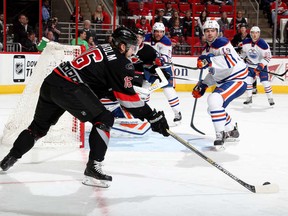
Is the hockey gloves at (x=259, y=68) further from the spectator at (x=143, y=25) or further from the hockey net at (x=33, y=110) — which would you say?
the hockey net at (x=33, y=110)

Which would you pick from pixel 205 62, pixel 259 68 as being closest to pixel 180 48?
pixel 259 68

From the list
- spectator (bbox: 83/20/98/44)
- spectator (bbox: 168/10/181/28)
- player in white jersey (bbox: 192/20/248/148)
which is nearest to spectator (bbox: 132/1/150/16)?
spectator (bbox: 168/10/181/28)

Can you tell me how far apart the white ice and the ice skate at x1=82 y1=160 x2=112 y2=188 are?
0.05 m

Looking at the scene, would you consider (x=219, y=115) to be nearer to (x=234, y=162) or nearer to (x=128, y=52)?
(x=234, y=162)

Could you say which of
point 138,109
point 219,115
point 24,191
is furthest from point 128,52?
point 219,115

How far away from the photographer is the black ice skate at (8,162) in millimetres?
4227

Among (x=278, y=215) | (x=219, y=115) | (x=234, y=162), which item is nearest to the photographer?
(x=278, y=215)

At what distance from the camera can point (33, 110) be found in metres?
5.30

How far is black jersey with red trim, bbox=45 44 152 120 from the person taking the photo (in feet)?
12.6

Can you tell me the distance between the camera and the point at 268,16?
522 inches

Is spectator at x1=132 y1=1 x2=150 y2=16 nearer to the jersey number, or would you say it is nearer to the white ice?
the white ice

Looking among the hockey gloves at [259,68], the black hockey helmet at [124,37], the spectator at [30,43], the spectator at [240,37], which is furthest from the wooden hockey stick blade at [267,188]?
the spectator at [240,37]

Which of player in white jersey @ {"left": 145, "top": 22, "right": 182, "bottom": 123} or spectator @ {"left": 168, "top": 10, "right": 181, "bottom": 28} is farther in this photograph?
spectator @ {"left": 168, "top": 10, "right": 181, "bottom": 28}

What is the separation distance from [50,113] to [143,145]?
1669 millimetres
